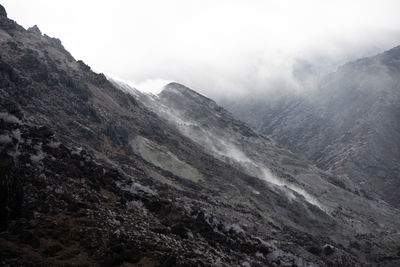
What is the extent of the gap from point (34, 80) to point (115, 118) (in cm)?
2892

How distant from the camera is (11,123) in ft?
152

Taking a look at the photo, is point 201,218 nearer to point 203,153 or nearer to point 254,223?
point 254,223

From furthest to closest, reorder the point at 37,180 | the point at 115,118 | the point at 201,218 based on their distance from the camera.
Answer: the point at 115,118, the point at 201,218, the point at 37,180

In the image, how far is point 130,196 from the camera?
1890 inches

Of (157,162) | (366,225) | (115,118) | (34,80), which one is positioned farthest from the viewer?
(366,225)

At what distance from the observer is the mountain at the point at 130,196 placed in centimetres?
3200

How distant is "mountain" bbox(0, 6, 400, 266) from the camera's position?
3200 centimetres

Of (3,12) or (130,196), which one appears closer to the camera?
(130,196)

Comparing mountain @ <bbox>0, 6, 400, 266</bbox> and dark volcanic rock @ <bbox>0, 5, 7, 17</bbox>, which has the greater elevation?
dark volcanic rock @ <bbox>0, 5, 7, 17</bbox>

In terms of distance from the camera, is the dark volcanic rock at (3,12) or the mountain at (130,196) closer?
the mountain at (130,196)

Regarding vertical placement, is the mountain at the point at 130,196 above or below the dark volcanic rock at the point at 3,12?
below

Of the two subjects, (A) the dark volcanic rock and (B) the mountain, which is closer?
(B) the mountain

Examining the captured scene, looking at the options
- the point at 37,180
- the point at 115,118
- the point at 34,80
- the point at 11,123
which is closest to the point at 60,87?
the point at 34,80

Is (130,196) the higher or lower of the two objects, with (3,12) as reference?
lower
